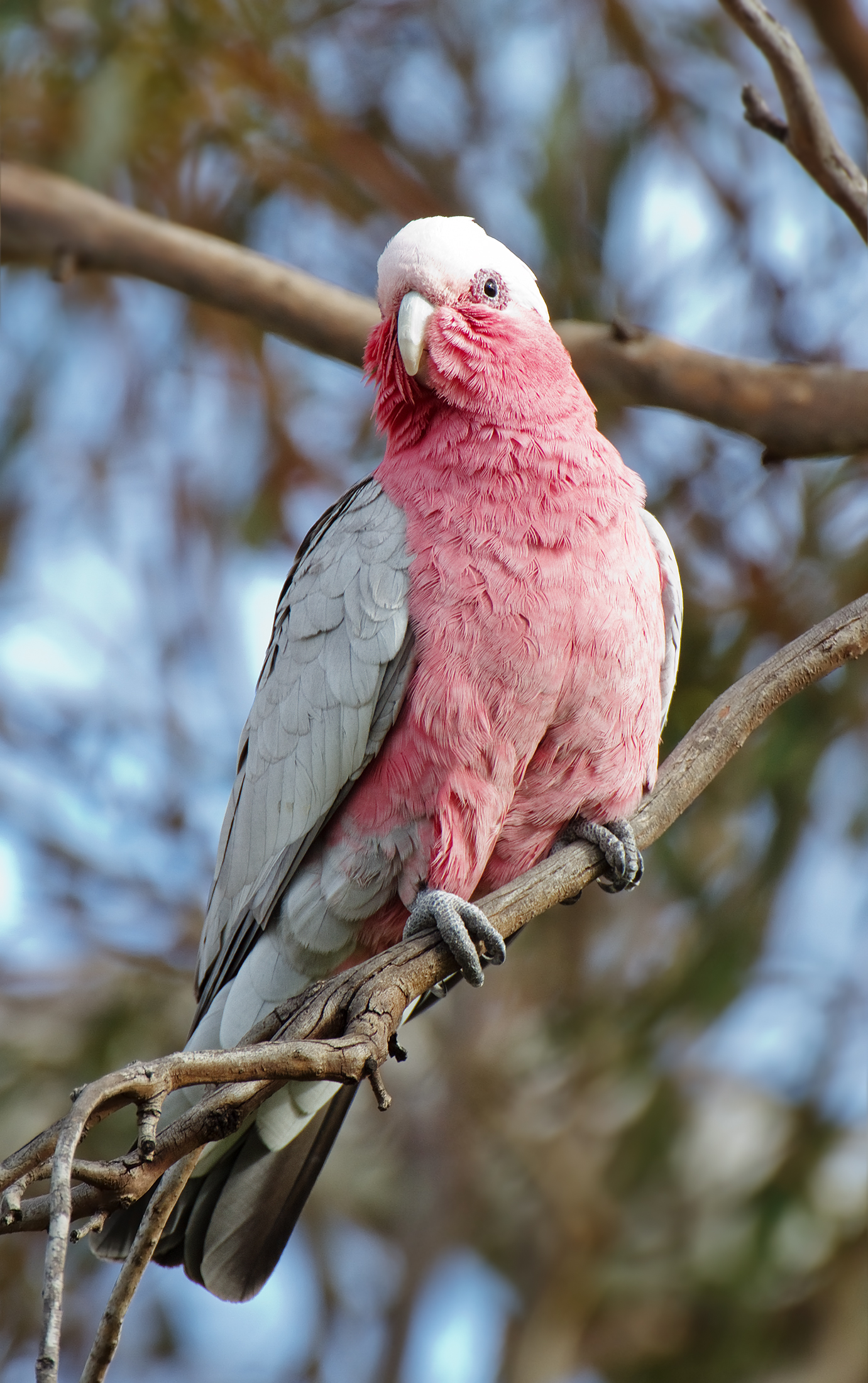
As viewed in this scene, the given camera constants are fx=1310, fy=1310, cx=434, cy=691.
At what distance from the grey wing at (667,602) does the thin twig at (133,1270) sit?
52.5 inches

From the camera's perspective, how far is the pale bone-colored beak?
2.48 m

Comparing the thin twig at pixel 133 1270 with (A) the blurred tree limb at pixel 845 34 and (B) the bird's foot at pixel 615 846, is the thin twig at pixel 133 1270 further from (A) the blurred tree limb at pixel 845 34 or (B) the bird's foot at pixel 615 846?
(A) the blurred tree limb at pixel 845 34

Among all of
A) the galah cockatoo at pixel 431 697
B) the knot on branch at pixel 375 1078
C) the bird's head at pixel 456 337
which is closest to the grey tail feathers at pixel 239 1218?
the galah cockatoo at pixel 431 697

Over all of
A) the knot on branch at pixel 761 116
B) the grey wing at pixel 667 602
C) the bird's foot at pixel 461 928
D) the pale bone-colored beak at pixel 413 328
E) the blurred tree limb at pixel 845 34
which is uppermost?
the blurred tree limb at pixel 845 34

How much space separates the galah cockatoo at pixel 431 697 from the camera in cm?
236

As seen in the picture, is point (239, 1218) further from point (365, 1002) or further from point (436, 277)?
point (436, 277)

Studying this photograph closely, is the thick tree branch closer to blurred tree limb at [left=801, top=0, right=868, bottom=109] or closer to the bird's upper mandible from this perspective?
the bird's upper mandible

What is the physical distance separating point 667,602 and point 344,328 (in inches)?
45.2

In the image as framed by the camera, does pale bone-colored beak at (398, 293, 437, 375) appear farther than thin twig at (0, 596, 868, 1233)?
Yes

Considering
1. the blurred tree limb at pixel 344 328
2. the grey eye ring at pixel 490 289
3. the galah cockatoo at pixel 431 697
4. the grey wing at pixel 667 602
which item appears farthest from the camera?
the blurred tree limb at pixel 344 328

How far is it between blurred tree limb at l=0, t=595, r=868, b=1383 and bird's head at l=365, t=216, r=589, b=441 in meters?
0.71

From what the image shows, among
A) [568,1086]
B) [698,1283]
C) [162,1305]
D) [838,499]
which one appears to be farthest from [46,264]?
[698,1283]

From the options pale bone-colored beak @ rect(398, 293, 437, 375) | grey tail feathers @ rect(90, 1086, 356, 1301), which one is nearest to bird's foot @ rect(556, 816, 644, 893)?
grey tail feathers @ rect(90, 1086, 356, 1301)

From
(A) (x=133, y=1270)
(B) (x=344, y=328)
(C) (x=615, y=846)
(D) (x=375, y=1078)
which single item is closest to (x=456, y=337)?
(B) (x=344, y=328)
